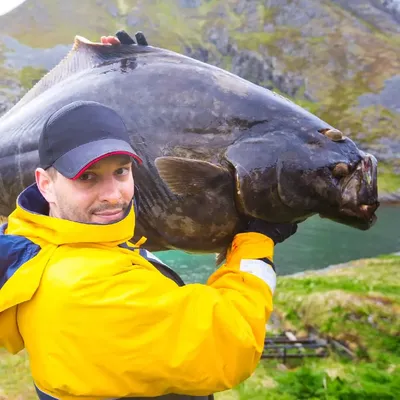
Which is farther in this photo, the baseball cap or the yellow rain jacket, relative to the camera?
the baseball cap

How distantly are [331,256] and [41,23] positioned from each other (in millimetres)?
83219

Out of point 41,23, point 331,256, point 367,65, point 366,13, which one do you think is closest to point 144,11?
point 41,23

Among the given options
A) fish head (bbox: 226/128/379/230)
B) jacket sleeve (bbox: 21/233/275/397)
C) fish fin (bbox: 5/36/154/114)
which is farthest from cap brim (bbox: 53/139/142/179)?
fish fin (bbox: 5/36/154/114)

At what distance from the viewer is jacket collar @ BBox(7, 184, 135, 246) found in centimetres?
176

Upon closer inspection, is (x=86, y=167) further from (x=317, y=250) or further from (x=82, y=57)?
(x=317, y=250)

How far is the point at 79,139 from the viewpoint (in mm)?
1833

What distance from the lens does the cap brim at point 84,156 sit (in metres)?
1.75

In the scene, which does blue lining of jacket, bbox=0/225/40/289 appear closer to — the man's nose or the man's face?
the man's face

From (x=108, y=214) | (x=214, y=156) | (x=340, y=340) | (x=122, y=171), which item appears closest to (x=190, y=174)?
(x=214, y=156)

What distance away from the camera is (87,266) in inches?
66.2

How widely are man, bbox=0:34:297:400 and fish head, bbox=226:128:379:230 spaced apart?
1.63ft

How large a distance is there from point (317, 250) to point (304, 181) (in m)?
28.1

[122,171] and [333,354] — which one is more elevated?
[122,171]

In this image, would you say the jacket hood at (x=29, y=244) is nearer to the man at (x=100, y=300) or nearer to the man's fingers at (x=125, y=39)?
the man at (x=100, y=300)
